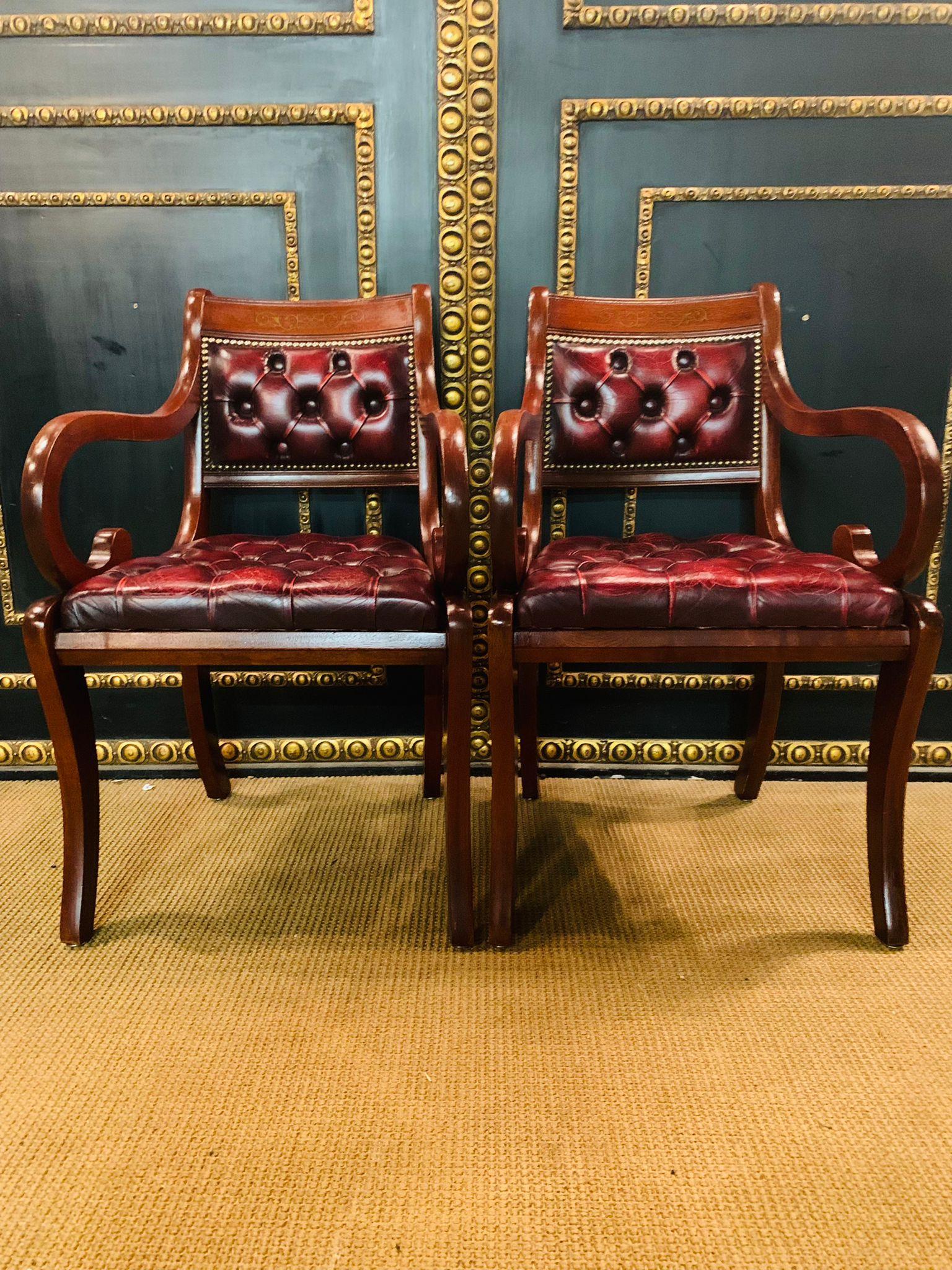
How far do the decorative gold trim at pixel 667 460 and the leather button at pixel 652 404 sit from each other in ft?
0.28

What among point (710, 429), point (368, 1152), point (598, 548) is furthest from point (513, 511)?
point (368, 1152)

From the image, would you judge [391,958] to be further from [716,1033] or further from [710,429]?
[710,429]

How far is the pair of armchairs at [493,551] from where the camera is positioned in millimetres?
1168

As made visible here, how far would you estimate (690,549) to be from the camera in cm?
139

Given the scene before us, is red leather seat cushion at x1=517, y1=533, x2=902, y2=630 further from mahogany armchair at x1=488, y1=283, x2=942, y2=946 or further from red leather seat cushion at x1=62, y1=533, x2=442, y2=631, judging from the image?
red leather seat cushion at x1=62, y1=533, x2=442, y2=631

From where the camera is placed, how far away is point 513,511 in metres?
1.15

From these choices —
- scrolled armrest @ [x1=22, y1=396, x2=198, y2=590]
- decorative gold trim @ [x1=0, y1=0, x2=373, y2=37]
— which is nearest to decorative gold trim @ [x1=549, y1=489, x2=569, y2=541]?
scrolled armrest @ [x1=22, y1=396, x2=198, y2=590]

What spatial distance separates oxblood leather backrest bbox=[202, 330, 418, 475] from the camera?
5.32ft

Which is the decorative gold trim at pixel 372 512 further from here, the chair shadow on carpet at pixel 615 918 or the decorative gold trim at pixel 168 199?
the chair shadow on carpet at pixel 615 918

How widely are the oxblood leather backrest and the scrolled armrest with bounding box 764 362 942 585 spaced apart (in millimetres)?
770

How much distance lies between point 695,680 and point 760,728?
0.19 meters

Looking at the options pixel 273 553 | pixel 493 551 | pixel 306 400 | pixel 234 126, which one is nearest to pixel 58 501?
pixel 273 553

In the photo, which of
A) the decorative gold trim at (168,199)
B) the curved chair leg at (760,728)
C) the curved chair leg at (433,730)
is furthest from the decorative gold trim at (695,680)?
the decorative gold trim at (168,199)

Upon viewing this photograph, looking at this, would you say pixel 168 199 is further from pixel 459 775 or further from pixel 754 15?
pixel 459 775
